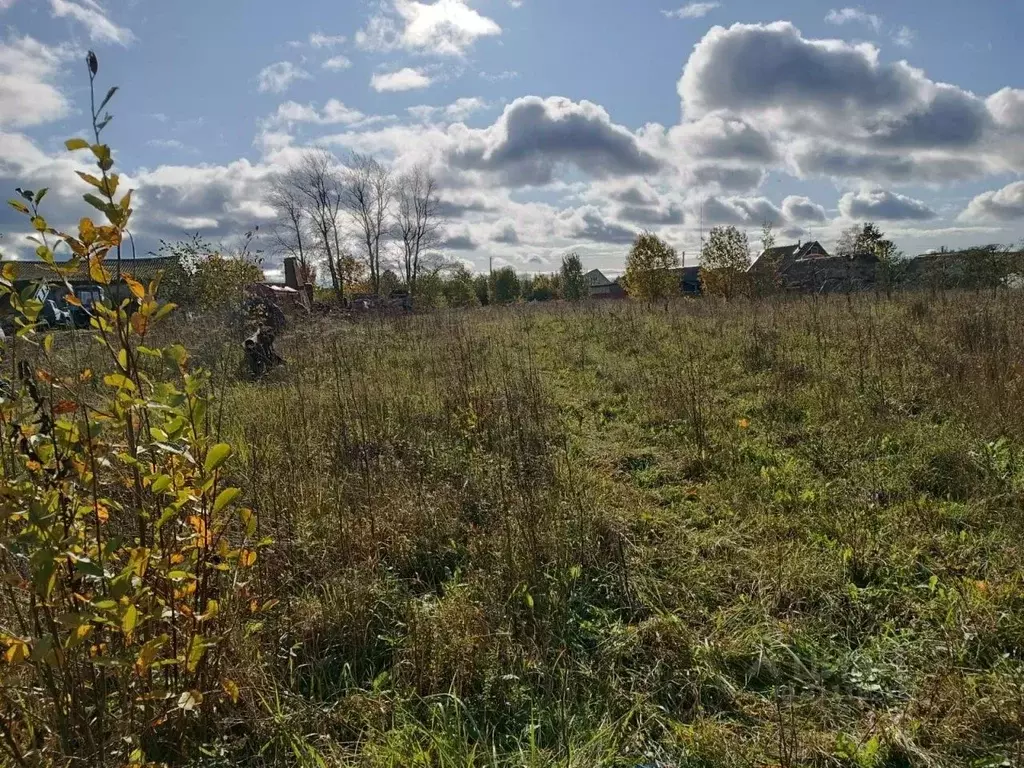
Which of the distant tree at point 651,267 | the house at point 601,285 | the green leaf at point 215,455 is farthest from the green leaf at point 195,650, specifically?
the house at point 601,285

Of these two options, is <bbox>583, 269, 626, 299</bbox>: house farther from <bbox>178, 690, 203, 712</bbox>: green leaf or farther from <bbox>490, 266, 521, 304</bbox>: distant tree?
<bbox>178, 690, 203, 712</bbox>: green leaf

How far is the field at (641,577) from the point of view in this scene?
6.79 ft

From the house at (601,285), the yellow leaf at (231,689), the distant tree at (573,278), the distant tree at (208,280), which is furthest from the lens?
the house at (601,285)

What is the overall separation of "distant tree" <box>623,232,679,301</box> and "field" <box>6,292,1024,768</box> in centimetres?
2003

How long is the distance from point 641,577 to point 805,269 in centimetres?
2908

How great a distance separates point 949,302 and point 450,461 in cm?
938

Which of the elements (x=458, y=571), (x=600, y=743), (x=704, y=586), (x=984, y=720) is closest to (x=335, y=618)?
(x=458, y=571)

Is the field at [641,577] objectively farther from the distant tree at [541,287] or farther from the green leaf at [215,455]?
the distant tree at [541,287]

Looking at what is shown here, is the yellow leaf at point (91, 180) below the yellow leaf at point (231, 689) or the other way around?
the other way around

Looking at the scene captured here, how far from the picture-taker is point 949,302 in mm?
9484

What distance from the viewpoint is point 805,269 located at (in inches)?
1099

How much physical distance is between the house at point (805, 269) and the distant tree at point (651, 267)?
4.44 metres

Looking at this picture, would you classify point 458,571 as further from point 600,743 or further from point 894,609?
point 894,609

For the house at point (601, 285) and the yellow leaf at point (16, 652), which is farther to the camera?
the house at point (601, 285)
